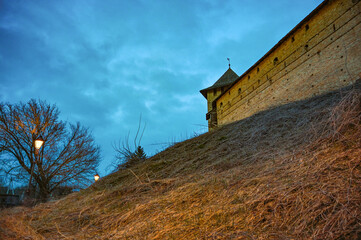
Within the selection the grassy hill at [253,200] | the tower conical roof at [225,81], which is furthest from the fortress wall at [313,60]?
the tower conical roof at [225,81]

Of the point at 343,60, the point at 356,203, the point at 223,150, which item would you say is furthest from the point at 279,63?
the point at 356,203

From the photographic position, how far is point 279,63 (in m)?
13.4

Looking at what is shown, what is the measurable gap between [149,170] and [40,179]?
13100 millimetres

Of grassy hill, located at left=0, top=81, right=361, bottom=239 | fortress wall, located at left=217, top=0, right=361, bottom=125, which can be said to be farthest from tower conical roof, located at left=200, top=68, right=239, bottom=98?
grassy hill, located at left=0, top=81, right=361, bottom=239

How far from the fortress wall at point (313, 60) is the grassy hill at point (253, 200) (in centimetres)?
544

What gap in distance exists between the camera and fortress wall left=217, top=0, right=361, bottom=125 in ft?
30.2

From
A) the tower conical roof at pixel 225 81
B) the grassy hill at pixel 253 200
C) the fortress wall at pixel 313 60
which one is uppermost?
the tower conical roof at pixel 225 81

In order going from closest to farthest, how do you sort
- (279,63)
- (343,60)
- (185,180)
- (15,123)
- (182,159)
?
(185,180), (182,159), (343,60), (279,63), (15,123)

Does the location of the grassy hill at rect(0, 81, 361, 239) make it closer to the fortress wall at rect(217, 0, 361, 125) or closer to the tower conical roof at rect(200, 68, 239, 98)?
the fortress wall at rect(217, 0, 361, 125)

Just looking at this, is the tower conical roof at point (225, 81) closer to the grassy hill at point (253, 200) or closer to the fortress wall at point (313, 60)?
the fortress wall at point (313, 60)

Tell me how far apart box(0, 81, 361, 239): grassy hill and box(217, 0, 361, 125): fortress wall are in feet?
17.8

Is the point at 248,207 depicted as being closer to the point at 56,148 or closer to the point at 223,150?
the point at 223,150

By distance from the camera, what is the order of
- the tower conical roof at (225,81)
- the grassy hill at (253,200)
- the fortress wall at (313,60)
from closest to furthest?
1. the grassy hill at (253,200)
2. the fortress wall at (313,60)
3. the tower conical roof at (225,81)

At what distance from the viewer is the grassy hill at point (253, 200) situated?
2.21m
